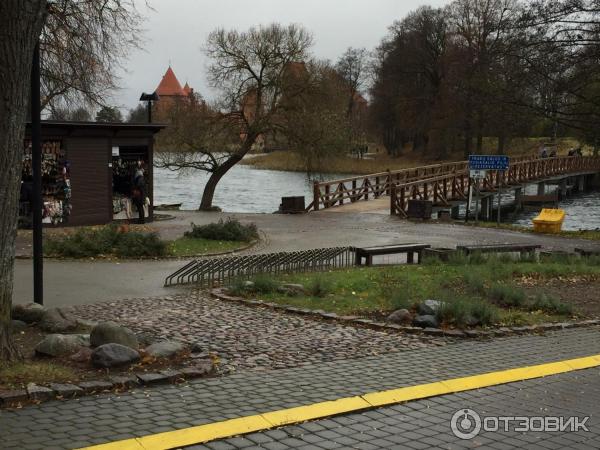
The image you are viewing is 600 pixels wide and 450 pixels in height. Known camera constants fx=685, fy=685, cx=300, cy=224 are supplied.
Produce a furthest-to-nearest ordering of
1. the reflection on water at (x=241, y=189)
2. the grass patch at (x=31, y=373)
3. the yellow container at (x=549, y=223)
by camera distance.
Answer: the reflection on water at (x=241, y=189), the yellow container at (x=549, y=223), the grass patch at (x=31, y=373)

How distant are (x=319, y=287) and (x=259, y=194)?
125ft

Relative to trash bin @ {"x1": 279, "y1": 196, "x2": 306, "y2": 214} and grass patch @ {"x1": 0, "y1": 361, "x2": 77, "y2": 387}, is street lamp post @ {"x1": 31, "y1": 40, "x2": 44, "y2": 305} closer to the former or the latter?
grass patch @ {"x1": 0, "y1": 361, "x2": 77, "y2": 387}

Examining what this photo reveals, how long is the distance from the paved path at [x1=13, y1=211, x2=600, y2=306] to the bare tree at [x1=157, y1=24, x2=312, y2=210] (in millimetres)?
5875

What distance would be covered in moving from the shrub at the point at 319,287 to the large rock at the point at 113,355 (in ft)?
16.2

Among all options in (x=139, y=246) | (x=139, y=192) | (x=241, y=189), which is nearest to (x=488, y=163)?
(x=139, y=192)

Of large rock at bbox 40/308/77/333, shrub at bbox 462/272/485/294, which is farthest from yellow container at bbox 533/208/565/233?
large rock at bbox 40/308/77/333

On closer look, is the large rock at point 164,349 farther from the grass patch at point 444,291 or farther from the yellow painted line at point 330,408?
the grass patch at point 444,291

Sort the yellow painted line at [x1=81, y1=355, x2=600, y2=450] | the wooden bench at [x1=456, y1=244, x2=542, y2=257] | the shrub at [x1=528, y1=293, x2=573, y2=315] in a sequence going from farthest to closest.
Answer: the wooden bench at [x1=456, y1=244, x2=542, y2=257]
the shrub at [x1=528, y1=293, x2=573, y2=315]
the yellow painted line at [x1=81, y1=355, x2=600, y2=450]

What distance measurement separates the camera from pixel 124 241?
52.5 ft

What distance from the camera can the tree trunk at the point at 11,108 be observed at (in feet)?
A: 19.2

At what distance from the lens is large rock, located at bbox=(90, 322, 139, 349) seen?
664 centimetres

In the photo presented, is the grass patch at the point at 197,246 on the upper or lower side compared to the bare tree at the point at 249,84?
lower

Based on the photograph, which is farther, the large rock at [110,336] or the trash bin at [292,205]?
the trash bin at [292,205]

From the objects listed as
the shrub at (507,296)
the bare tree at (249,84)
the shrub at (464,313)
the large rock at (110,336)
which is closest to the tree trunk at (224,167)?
the bare tree at (249,84)
